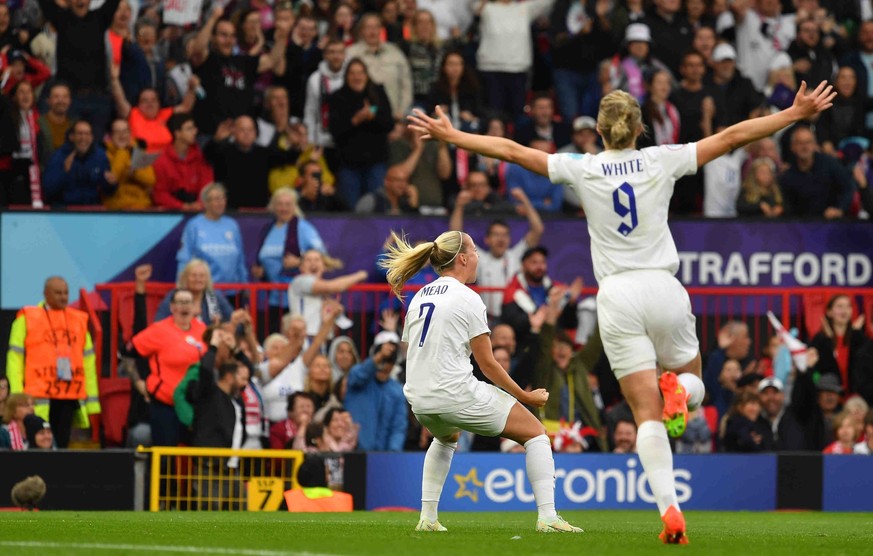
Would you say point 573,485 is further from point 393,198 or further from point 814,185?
point 814,185

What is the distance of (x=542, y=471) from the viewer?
31.3ft

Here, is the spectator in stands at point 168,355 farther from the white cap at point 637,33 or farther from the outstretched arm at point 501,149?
the white cap at point 637,33

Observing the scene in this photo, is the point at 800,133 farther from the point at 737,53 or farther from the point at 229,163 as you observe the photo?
the point at 229,163

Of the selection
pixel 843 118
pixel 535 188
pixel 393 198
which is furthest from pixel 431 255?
→ pixel 843 118

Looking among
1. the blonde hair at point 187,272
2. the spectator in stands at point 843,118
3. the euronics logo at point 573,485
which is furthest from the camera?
the spectator in stands at point 843,118

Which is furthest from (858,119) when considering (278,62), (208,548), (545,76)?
(208,548)

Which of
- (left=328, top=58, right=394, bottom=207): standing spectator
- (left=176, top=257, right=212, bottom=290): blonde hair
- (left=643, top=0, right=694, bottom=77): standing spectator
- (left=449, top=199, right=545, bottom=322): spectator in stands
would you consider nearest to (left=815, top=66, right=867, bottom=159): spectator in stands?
(left=643, top=0, right=694, bottom=77): standing spectator

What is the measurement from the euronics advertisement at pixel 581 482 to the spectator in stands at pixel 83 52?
234 inches

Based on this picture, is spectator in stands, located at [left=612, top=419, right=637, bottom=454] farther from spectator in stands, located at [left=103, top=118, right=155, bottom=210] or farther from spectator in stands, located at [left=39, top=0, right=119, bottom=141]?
spectator in stands, located at [left=39, top=0, right=119, bottom=141]

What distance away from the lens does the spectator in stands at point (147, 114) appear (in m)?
18.1

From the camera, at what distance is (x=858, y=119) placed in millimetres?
20688

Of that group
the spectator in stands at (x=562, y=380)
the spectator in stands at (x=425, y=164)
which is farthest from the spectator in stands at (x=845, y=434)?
the spectator in stands at (x=425, y=164)

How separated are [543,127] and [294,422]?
5.72 meters

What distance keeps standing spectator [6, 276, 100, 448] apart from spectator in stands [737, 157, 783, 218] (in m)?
8.24
